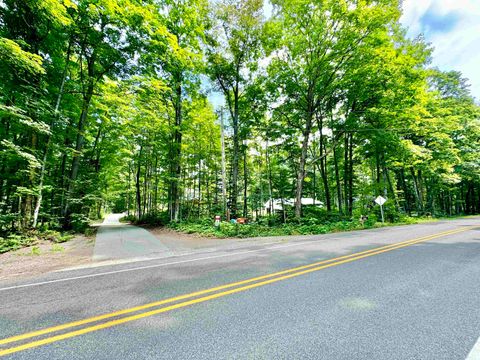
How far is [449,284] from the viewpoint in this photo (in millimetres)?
3492

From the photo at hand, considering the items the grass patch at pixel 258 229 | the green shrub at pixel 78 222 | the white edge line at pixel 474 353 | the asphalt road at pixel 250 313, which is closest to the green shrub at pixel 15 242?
the green shrub at pixel 78 222

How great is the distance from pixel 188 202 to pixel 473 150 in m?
33.6

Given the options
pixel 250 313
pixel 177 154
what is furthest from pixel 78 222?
pixel 250 313

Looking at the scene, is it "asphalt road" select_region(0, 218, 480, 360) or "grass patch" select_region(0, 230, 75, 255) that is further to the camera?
"grass patch" select_region(0, 230, 75, 255)

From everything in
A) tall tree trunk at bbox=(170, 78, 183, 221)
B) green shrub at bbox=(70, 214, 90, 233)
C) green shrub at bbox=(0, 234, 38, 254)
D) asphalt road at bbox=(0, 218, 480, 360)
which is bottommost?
asphalt road at bbox=(0, 218, 480, 360)

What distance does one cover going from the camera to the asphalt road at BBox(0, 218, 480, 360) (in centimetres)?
200

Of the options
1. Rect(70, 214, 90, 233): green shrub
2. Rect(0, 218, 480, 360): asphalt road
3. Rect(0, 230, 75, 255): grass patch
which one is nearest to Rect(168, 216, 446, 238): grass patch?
Rect(70, 214, 90, 233): green shrub

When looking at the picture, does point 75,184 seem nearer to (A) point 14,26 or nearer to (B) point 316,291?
(A) point 14,26

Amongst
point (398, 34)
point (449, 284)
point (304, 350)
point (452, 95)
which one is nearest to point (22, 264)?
point (304, 350)

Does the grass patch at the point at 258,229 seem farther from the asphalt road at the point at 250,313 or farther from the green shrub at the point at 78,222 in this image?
the asphalt road at the point at 250,313

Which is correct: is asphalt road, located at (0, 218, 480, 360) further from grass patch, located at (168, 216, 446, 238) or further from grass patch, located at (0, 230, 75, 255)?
grass patch, located at (168, 216, 446, 238)

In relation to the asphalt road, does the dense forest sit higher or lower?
higher

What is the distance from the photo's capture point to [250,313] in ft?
8.81

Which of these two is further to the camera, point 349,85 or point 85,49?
point 349,85
